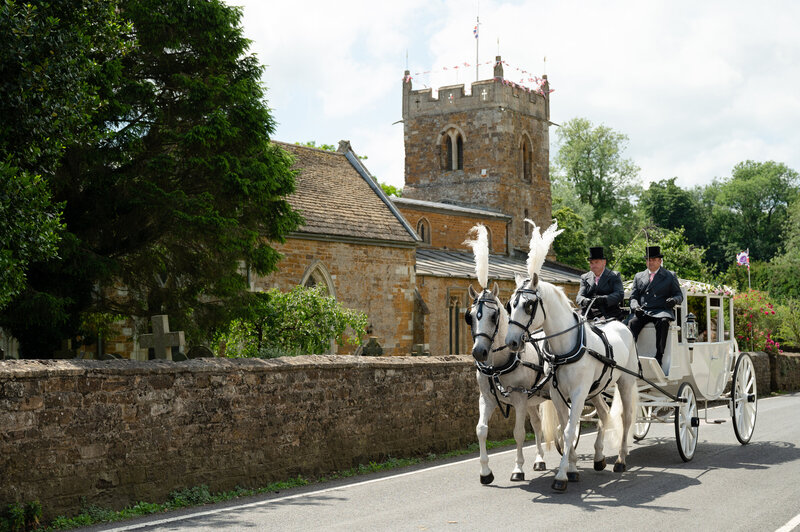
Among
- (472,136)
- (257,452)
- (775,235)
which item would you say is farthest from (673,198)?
(257,452)

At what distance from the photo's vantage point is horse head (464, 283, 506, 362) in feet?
29.3

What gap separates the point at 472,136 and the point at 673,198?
39753 millimetres

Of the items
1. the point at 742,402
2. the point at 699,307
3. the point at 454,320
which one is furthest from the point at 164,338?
the point at 454,320

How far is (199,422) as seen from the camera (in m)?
9.05

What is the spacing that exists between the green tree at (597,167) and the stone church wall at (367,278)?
1797 inches

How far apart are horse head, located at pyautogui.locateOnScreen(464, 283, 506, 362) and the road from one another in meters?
1.50

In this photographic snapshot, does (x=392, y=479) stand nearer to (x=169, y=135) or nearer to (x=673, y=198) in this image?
(x=169, y=135)

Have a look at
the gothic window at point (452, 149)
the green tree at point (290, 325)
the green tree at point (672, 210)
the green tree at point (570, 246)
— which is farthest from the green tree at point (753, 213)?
the green tree at point (290, 325)

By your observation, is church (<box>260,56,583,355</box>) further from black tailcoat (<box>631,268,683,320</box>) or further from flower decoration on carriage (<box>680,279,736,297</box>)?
black tailcoat (<box>631,268,683,320</box>)

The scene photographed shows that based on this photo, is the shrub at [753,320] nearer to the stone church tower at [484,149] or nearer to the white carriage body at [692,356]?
the white carriage body at [692,356]

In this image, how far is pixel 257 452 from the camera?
31.7ft

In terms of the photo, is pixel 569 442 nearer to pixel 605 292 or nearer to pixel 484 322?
pixel 484 322

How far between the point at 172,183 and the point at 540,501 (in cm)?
1052

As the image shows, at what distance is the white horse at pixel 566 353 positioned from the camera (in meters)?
8.99
